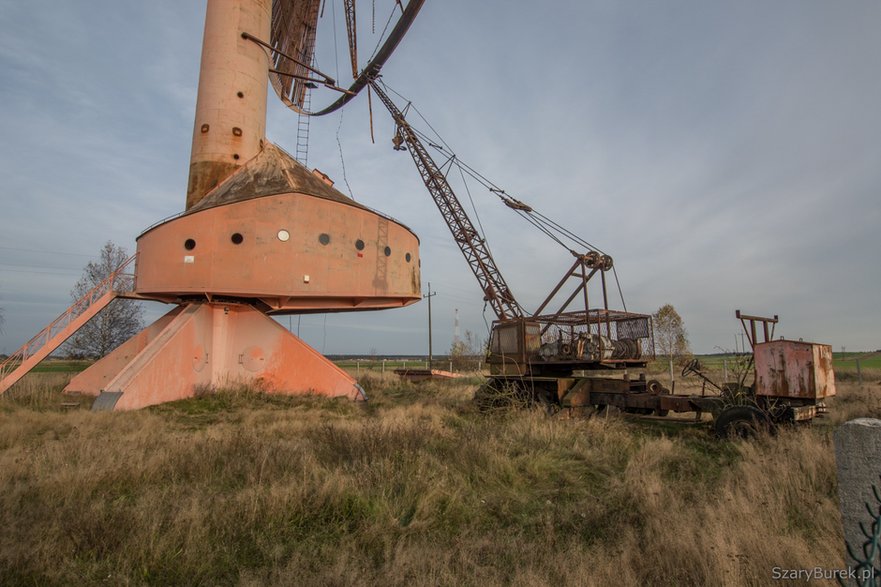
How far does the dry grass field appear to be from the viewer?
3.84 metres

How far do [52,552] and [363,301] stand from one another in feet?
50.3

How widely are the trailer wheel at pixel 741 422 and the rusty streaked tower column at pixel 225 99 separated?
18.5 m

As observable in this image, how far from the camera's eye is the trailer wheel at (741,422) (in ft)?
28.0

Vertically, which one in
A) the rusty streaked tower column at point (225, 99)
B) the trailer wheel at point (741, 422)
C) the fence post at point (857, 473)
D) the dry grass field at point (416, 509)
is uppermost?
the rusty streaked tower column at point (225, 99)

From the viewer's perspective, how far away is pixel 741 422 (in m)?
8.80

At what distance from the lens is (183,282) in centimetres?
1606

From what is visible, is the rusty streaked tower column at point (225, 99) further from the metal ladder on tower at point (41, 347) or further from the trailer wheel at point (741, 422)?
the trailer wheel at point (741, 422)

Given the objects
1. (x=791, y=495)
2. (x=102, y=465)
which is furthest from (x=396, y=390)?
(x=791, y=495)

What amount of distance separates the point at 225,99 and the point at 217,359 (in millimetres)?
10371

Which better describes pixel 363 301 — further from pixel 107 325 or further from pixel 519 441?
pixel 107 325

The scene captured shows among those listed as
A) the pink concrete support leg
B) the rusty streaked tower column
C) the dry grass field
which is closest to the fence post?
the dry grass field

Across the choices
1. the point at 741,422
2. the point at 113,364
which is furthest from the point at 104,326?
the point at 741,422

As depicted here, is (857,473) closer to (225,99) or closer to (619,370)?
(619,370)

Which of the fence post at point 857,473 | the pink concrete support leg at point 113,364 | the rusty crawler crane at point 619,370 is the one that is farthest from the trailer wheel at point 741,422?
the pink concrete support leg at point 113,364
